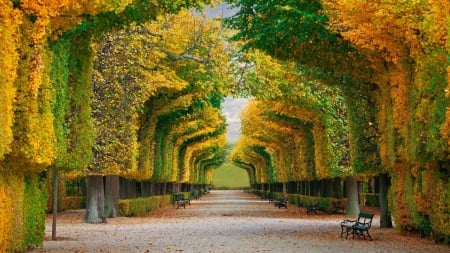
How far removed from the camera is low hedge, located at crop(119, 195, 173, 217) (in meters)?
38.2

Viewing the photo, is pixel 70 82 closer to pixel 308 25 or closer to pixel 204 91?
pixel 308 25

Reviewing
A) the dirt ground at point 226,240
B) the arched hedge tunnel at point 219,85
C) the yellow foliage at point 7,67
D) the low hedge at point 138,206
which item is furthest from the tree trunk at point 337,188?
the yellow foliage at point 7,67

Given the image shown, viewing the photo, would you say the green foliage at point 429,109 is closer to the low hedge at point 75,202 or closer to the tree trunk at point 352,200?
the tree trunk at point 352,200

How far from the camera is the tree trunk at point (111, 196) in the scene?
1436 inches

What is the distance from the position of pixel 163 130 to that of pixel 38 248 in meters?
30.2

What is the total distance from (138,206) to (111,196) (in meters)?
4.82

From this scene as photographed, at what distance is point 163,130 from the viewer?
1937 inches

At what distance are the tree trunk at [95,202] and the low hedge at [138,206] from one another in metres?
5.11

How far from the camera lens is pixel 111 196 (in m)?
36.7

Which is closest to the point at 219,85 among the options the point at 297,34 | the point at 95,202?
the point at 95,202

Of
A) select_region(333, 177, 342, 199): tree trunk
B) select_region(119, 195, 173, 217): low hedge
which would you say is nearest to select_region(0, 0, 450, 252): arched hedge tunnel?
select_region(119, 195, 173, 217): low hedge

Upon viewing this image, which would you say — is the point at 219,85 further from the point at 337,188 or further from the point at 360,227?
the point at 337,188

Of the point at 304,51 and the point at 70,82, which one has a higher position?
the point at 304,51

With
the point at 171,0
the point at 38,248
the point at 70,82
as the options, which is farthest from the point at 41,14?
the point at 38,248
